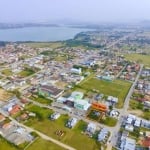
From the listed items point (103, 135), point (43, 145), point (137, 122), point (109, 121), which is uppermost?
point (43, 145)

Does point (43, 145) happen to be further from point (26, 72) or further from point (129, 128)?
point (26, 72)

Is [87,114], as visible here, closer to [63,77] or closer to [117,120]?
[117,120]

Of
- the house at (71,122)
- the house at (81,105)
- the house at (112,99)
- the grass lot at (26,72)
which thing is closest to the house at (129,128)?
the house at (81,105)

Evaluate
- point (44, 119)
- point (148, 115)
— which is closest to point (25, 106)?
point (44, 119)

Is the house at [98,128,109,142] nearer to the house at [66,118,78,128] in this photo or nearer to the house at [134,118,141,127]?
the house at [66,118,78,128]

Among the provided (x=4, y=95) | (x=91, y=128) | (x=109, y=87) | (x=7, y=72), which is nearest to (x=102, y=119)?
(x=91, y=128)

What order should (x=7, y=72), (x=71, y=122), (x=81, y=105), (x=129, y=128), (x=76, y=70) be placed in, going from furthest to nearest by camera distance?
(x=76, y=70), (x=7, y=72), (x=81, y=105), (x=71, y=122), (x=129, y=128)

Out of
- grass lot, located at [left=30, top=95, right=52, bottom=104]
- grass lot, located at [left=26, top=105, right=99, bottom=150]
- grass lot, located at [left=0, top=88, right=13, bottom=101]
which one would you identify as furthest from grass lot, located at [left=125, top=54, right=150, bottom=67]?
grass lot, located at [left=0, top=88, right=13, bottom=101]
